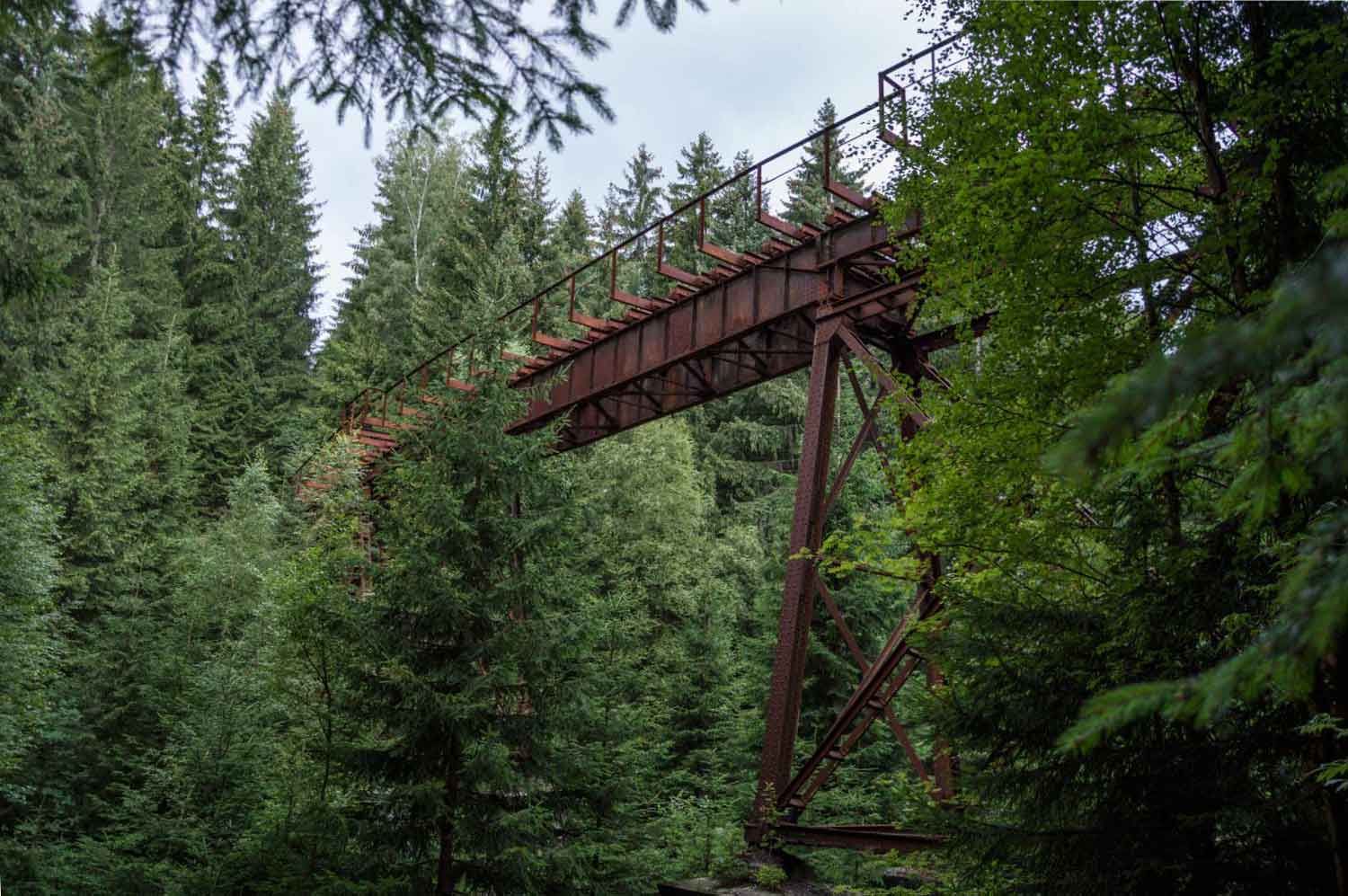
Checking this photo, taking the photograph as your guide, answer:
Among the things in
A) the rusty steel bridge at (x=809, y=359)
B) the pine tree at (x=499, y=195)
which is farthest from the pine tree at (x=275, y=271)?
the rusty steel bridge at (x=809, y=359)

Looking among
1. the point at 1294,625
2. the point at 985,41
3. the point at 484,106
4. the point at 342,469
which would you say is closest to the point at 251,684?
the point at 342,469

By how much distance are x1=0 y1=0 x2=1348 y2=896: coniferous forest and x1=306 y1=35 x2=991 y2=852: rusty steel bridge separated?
0.60m

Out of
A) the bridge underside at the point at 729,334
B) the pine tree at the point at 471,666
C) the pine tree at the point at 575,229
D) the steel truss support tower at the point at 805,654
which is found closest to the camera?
the pine tree at the point at 471,666

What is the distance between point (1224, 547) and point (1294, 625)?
10.7 feet

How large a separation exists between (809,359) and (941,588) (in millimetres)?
6993

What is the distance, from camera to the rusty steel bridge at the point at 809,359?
8.99 metres

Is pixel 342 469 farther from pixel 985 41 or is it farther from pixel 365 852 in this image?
pixel 985 41

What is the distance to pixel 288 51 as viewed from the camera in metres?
4.10

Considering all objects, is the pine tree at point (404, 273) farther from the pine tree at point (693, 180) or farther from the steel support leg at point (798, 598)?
the steel support leg at point (798, 598)

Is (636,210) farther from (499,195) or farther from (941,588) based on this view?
(941,588)

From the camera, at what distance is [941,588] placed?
568cm

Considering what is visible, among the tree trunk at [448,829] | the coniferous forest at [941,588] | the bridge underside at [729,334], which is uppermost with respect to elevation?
the bridge underside at [729,334]

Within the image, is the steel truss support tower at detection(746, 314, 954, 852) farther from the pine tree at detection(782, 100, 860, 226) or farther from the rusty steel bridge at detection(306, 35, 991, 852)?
the pine tree at detection(782, 100, 860, 226)

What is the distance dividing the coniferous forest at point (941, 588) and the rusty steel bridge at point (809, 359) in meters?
0.60
